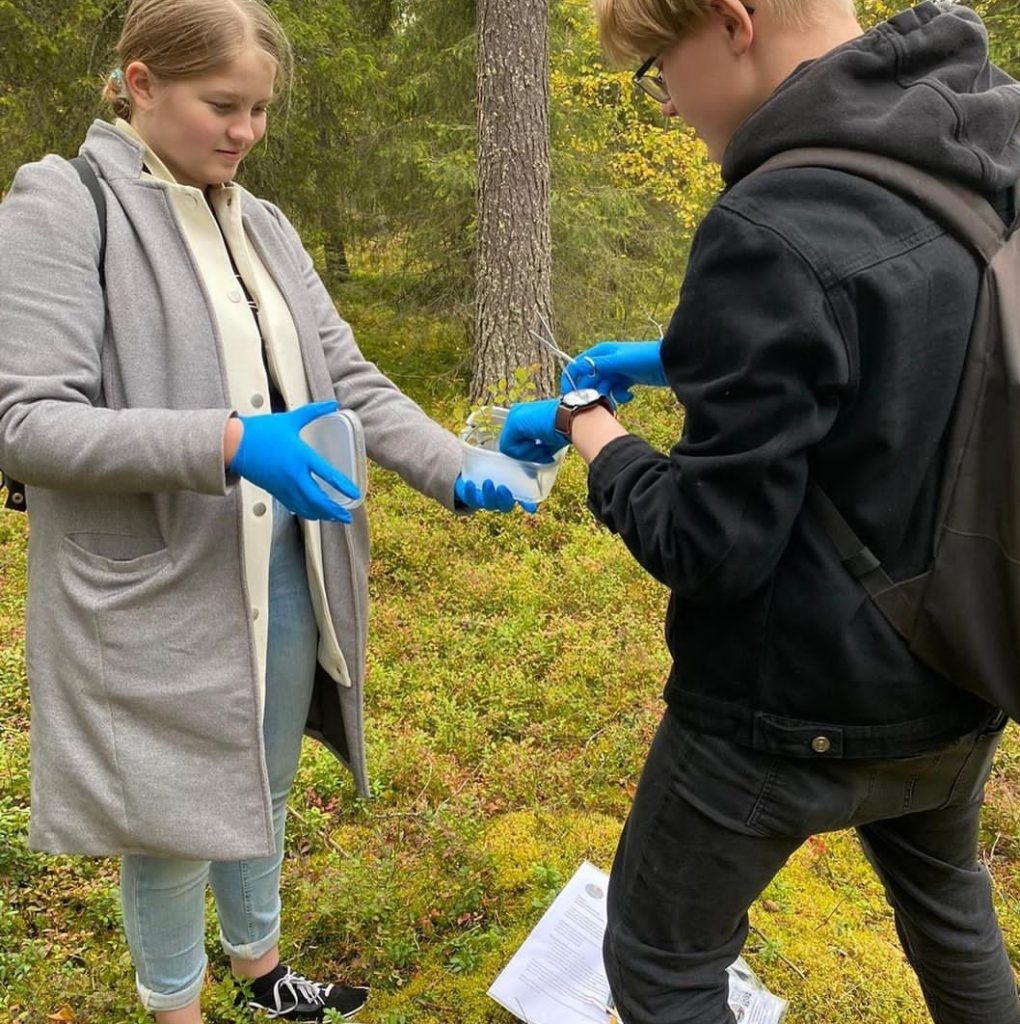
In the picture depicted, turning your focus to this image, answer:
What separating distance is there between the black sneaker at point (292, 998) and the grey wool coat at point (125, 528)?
0.77 metres

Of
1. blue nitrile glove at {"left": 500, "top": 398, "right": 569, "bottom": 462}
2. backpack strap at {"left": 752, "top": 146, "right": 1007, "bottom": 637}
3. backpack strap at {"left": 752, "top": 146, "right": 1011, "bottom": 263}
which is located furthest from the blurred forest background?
backpack strap at {"left": 752, "top": 146, "right": 1011, "bottom": 263}

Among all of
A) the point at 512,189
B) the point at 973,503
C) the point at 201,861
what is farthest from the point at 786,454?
the point at 512,189

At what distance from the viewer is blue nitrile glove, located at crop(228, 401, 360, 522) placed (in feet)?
4.99

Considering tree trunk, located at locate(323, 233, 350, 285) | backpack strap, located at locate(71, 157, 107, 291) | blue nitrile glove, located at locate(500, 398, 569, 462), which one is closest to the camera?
→ backpack strap, located at locate(71, 157, 107, 291)

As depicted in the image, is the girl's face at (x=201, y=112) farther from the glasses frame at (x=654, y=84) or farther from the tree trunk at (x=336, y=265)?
the tree trunk at (x=336, y=265)

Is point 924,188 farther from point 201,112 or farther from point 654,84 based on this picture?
point 201,112

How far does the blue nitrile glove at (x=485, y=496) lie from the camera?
1972 mm

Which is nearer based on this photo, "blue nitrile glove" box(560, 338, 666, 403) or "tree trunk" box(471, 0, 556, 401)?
"blue nitrile glove" box(560, 338, 666, 403)

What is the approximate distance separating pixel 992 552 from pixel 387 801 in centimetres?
235

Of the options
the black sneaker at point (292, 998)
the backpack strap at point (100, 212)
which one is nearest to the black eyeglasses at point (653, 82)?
the backpack strap at point (100, 212)

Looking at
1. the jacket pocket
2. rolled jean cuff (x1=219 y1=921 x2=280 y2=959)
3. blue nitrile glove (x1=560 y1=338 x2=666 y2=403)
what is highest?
blue nitrile glove (x1=560 y1=338 x2=666 y2=403)

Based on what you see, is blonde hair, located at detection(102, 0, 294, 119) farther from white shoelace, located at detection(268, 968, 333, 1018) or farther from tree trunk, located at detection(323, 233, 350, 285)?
tree trunk, located at detection(323, 233, 350, 285)

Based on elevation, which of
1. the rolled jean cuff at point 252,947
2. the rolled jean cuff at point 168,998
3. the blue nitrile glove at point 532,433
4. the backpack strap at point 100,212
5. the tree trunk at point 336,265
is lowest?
the tree trunk at point 336,265

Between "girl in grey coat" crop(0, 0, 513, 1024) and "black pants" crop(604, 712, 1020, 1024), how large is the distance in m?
0.73
